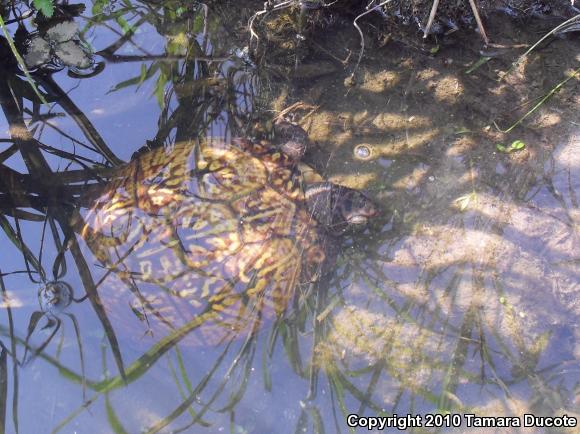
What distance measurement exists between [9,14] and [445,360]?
11.1ft

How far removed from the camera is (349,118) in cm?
279

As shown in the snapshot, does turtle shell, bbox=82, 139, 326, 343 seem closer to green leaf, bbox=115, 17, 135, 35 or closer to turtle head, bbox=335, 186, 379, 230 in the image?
turtle head, bbox=335, 186, 379, 230

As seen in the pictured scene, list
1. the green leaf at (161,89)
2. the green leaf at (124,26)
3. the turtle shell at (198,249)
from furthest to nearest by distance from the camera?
the green leaf at (124,26), the green leaf at (161,89), the turtle shell at (198,249)

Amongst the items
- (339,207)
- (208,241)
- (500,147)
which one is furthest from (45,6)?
(500,147)

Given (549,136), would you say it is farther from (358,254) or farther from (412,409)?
(412,409)

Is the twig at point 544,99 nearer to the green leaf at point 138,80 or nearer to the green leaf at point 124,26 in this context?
the green leaf at point 138,80

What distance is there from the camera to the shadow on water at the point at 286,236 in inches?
83.1

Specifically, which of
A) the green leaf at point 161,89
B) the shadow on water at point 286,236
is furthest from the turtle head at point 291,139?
the green leaf at point 161,89

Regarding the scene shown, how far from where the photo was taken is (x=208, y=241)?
6.89ft

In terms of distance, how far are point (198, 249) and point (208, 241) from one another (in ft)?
0.19

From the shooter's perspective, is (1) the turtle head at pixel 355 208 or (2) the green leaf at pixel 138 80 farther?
(2) the green leaf at pixel 138 80

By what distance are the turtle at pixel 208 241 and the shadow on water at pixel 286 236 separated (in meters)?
0.01

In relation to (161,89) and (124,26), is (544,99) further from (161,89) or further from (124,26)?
(124,26)

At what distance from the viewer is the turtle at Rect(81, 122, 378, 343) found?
Answer: 210 cm
